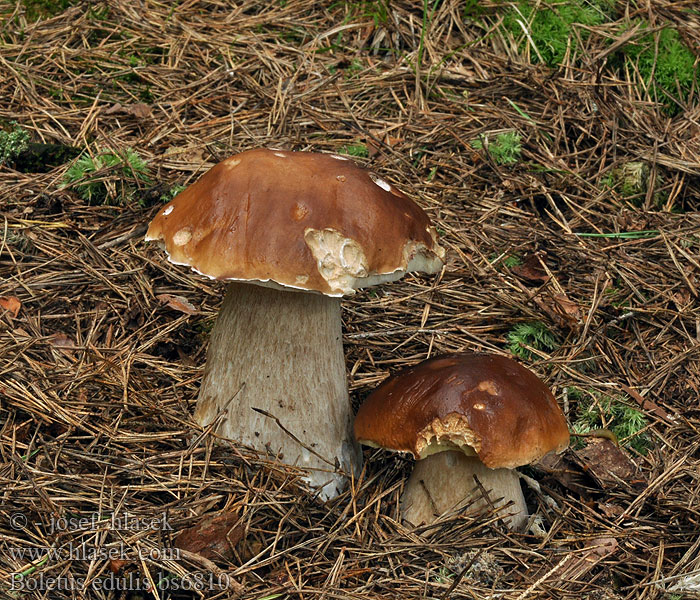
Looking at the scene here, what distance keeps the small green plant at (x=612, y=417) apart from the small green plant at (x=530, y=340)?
0.31 metres

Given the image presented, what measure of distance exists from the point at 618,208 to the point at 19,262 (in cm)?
324

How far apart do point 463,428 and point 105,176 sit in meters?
2.58

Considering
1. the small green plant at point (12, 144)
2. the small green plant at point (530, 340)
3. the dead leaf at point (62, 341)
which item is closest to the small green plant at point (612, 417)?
the small green plant at point (530, 340)

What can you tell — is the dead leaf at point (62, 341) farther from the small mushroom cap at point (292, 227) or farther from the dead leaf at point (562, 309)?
the dead leaf at point (562, 309)

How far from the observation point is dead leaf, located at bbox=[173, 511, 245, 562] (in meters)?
2.32

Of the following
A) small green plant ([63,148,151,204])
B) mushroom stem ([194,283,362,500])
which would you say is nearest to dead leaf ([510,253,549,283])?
mushroom stem ([194,283,362,500])

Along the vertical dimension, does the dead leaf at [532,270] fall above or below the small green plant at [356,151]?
below

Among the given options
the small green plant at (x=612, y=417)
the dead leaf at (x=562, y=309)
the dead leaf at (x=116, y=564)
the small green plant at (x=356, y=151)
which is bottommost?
the small green plant at (x=612, y=417)

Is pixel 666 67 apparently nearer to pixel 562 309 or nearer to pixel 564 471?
pixel 562 309

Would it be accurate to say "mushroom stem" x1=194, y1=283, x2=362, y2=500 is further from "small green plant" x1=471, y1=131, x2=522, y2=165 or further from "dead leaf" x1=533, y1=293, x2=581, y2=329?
"small green plant" x1=471, y1=131, x2=522, y2=165

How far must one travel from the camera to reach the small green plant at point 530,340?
3.44m

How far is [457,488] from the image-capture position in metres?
2.56

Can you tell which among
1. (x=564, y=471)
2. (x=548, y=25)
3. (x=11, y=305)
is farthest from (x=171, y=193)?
(x=548, y=25)

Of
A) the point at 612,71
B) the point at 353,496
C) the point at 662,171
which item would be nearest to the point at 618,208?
the point at 662,171
